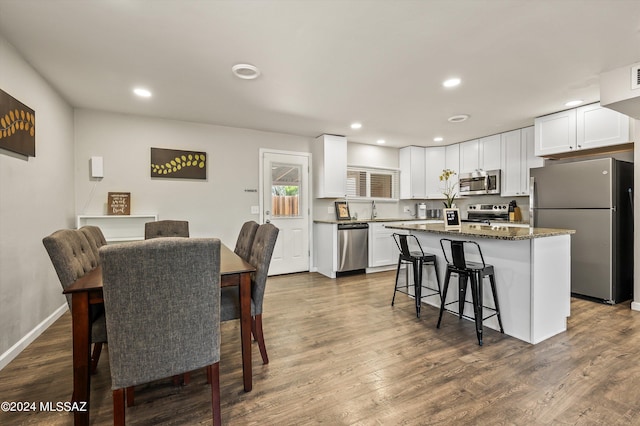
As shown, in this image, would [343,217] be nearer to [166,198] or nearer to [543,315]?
[166,198]

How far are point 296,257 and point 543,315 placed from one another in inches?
134

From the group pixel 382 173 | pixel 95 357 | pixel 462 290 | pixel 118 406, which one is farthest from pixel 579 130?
pixel 95 357

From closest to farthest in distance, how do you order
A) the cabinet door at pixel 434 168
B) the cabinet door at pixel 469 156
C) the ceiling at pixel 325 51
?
the ceiling at pixel 325 51, the cabinet door at pixel 469 156, the cabinet door at pixel 434 168

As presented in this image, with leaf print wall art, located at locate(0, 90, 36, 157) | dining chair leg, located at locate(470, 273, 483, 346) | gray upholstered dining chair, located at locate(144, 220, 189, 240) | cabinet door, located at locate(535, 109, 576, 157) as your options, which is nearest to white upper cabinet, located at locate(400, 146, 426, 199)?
cabinet door, located at locate(535, 109, 576, 157)

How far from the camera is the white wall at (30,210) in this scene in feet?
7.09

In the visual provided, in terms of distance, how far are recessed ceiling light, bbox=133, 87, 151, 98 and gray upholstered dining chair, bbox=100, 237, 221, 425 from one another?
2.54 meters

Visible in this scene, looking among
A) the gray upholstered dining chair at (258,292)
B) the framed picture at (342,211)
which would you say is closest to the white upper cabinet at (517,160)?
the framed picture at (342,211)

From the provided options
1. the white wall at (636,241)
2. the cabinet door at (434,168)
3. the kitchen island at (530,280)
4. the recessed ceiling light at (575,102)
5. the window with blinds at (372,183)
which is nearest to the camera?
the kitchen island at (530,280)

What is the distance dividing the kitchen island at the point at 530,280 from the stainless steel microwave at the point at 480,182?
7.81 ft

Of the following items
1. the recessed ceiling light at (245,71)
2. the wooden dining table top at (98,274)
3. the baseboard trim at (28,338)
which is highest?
the recessed ceiling light at (245,71)

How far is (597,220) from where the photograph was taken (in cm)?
329

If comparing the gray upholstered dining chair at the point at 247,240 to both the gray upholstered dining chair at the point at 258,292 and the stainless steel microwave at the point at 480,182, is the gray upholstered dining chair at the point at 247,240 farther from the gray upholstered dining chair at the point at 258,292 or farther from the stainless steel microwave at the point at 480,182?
the stainless steel microwave at the point at 480,182

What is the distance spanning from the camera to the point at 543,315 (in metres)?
2.45

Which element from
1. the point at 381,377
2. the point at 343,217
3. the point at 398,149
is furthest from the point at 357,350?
the point at 398,149
